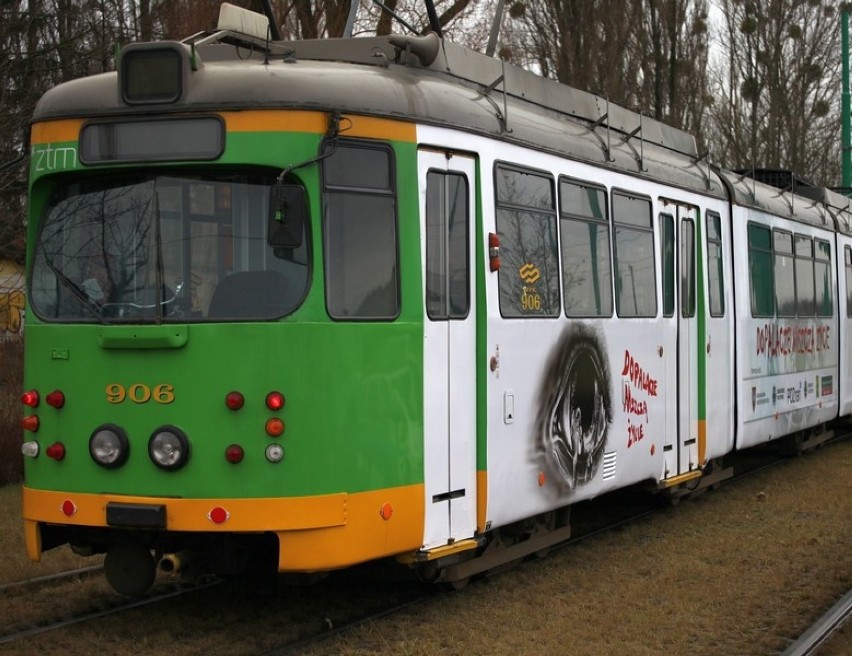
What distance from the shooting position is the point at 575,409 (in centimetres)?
872

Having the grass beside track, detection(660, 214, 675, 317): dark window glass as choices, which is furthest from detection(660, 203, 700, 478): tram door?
the grass beside track

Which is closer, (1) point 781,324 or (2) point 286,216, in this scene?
(2) point 286,216

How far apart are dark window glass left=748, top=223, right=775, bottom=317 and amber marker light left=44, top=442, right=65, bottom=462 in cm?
791

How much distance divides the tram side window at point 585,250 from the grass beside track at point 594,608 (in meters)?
1.84

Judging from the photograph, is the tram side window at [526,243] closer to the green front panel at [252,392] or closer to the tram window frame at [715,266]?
the green front panel at [252,392]

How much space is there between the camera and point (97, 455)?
266 inches

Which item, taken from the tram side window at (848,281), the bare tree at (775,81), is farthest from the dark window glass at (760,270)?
the bare tree at (775,81)

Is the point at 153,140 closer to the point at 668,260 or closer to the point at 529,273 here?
the point at 529,273

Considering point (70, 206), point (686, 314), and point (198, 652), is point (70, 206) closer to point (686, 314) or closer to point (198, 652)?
point (198, 652)

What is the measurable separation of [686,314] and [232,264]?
5.36m

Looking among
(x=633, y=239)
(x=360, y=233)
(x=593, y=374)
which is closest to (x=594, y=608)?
(x=593, y=374)

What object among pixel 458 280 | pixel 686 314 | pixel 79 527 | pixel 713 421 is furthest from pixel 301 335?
pixel 713 421

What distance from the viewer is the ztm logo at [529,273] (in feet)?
26.6

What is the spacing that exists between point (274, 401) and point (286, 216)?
3.09 ft
